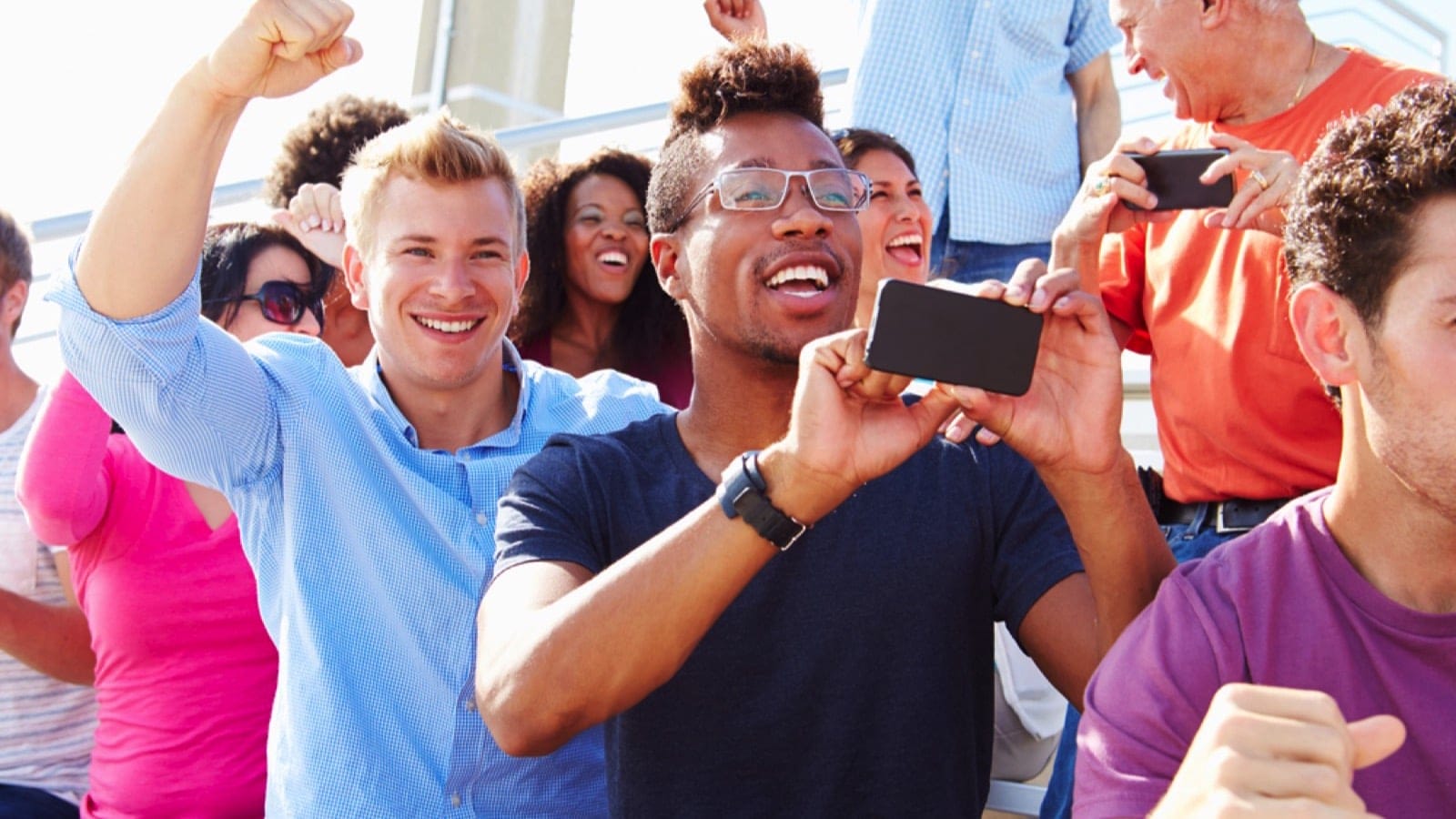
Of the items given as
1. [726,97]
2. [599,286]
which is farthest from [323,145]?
[726,97]

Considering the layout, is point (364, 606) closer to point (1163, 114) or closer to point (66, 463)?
point (66, 463)

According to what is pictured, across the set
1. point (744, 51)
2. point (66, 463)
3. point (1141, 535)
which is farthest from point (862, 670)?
point (66, 463)

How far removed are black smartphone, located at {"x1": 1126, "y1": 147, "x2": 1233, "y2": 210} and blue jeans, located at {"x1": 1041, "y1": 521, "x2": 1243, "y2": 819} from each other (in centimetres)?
68

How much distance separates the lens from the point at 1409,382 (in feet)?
5.94

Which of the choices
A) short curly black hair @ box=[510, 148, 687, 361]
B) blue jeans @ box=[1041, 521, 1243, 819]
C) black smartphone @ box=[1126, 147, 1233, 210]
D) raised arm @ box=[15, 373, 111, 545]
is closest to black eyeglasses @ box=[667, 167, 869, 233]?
black smartphone @ box=[1126, 147, 1233, 210]

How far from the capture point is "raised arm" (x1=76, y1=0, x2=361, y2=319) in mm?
2303

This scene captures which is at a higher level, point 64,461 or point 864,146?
point 864,146

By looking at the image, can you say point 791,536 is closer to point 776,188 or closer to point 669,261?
point 776,188

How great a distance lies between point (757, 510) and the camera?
1971mm

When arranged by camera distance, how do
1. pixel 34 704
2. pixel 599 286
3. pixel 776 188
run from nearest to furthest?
pixel 776 188 < pixel 34 704 < pixel 599 286

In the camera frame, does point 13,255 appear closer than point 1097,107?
Yes

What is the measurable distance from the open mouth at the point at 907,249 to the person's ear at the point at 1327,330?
1861mm

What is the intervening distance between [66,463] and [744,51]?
1.75 metres

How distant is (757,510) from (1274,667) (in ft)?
2.30
